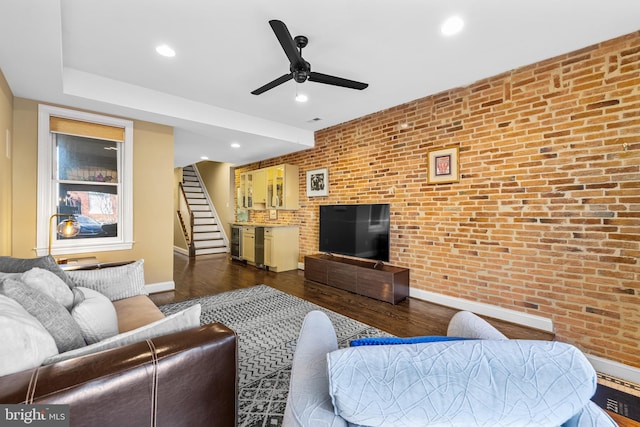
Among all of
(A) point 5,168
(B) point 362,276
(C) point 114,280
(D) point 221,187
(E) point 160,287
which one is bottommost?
(E) point 160,287

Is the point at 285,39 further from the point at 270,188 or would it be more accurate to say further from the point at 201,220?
the point at 201,220

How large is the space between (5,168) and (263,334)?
9.52ft

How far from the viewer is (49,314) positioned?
111 centimetres

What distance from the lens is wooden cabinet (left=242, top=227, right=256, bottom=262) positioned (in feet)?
19.0

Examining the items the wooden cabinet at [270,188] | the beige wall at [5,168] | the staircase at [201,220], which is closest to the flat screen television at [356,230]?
the wooden cabinet at [270,188]

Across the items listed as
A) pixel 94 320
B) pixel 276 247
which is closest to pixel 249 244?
pixel 276 247

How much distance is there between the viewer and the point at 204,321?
113 inches

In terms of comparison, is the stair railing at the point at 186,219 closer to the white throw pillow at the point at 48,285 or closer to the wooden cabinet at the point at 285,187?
the wooden cabinet at the point at 285,187

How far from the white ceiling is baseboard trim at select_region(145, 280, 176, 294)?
7.26ft

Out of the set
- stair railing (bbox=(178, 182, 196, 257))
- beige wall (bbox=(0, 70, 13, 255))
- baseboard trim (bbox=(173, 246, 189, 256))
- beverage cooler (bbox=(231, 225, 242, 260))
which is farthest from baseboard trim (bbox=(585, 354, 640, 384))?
baseboard trim (bbox=(173, 246, 189, 256))

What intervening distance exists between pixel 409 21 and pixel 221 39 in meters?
1.52

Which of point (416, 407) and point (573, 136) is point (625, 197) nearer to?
point (573, 136)

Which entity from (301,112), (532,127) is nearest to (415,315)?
(532,127)

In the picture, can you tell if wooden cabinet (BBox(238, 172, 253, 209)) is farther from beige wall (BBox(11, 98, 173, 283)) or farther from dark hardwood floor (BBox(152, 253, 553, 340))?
beige wall (BBox(11, 98, 173, 283))
